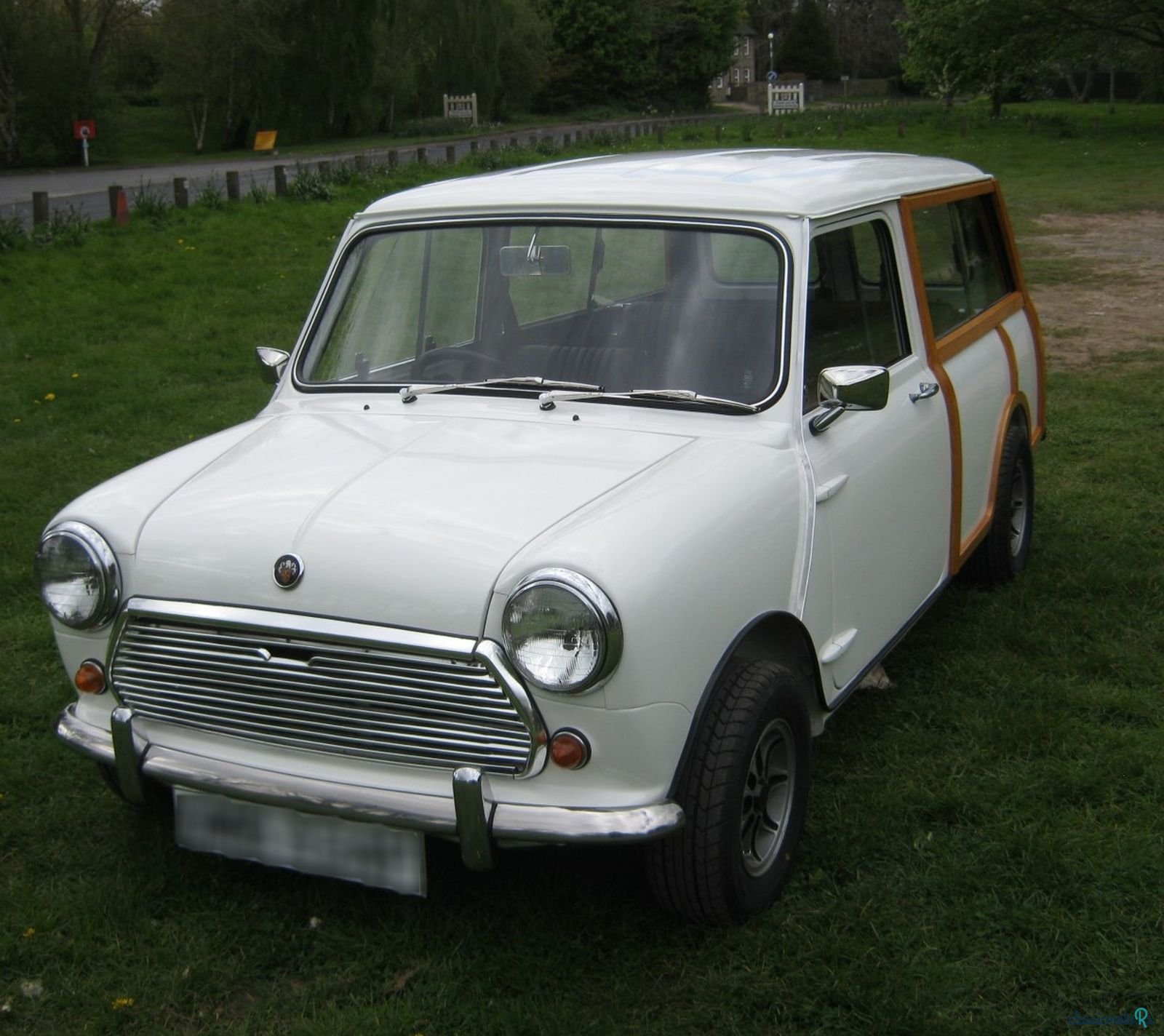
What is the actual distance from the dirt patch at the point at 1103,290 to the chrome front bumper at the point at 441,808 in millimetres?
7970

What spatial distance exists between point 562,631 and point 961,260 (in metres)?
3.02

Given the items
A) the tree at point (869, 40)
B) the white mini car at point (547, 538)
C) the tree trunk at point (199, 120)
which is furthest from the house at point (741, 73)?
the white mini car at point (547, 538)

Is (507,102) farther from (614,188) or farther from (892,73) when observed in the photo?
(614,188)

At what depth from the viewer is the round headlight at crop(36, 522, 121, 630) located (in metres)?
3.22

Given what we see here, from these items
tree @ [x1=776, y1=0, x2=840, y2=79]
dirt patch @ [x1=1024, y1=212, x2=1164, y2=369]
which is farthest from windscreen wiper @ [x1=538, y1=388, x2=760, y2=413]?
tree @ [x1=776, y1=0, x2=840, y2=79]

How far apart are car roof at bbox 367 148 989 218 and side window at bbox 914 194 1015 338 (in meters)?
0.18

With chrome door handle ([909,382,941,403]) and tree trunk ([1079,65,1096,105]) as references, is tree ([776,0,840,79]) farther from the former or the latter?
chrome door handle ([909,382,941,403])

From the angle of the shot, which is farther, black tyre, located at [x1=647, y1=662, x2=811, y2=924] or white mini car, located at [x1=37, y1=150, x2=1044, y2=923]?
black tyre, located at [x1=647, y1=662, x2=811, y2=924]

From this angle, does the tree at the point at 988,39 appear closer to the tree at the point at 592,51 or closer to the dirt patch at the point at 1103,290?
the dirt patch at the point at 1103,290

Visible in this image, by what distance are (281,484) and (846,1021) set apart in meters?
1.83

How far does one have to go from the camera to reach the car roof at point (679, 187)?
12.6 feet

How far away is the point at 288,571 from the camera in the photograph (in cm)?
300

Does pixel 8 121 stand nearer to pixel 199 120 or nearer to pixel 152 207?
pixel 199 120

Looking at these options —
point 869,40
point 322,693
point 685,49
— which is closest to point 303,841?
point 322,693
